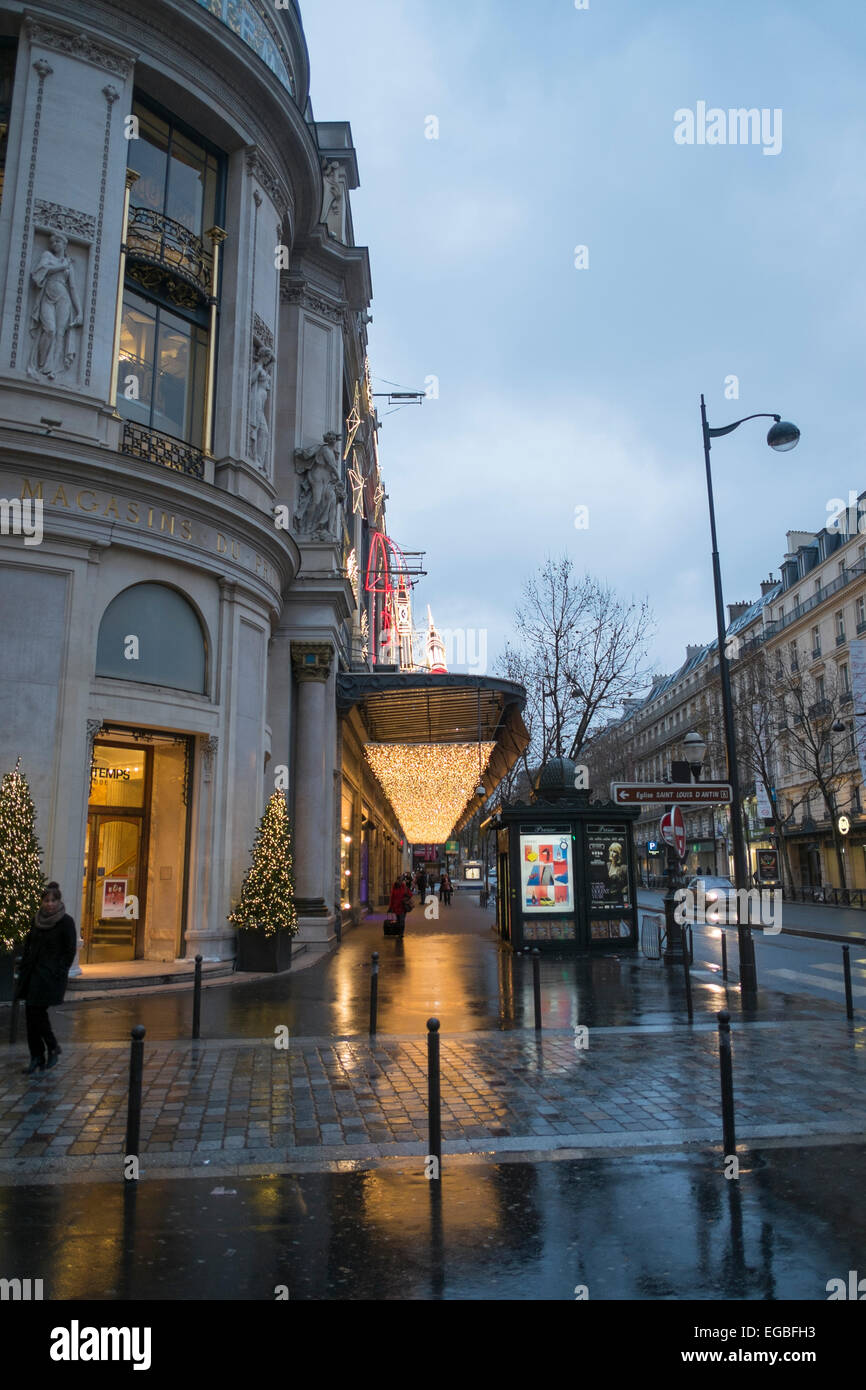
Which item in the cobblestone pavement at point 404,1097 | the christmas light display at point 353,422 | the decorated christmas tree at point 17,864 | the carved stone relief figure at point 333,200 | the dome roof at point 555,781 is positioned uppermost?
the carved stone relief figure at point 333,200

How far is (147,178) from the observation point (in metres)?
18.1

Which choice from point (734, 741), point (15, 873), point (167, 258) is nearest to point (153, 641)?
point (15, 873)

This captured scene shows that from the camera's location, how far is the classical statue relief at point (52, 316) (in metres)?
15.4

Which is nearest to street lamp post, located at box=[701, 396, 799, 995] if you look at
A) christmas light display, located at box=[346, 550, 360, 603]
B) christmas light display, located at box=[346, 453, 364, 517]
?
christmas light display, located at box=[346, 550, 360, 603]

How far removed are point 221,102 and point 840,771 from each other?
45.6 m

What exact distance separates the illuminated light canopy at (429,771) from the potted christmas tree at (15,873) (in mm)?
16354

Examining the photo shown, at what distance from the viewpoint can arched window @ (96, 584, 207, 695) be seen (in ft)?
53.1

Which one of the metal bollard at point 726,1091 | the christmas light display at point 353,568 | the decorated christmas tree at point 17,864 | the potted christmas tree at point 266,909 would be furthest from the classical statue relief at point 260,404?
the metal bollard at point 726,1091

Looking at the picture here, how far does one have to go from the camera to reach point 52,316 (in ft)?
50.9

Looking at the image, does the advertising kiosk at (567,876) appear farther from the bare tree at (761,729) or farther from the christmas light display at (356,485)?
the bare tree at (761,729)

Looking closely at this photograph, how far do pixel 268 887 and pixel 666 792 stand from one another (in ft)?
24.9

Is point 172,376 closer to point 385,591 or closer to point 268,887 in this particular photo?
point 268,887

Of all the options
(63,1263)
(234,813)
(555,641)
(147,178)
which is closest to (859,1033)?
(63,1263)
